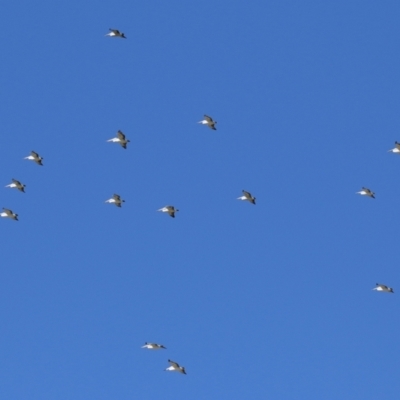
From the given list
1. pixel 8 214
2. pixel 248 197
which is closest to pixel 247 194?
pixel 248 197

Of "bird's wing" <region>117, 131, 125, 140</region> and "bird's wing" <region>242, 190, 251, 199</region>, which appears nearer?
"bird's wing" <region>242, 190, 251, 199</region>

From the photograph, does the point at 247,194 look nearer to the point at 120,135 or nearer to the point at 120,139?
the point at 120,139

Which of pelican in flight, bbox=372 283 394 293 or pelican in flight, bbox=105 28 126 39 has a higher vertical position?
pelican in flight, bbox=105 28 126 39

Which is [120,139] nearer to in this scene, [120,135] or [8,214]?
[120,135]

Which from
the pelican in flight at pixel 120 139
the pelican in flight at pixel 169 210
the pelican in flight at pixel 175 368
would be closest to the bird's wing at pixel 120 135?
the pelican in flight at pixel 120 139

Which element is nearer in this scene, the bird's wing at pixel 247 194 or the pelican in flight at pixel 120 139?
the bird's wing at pixel 247 194

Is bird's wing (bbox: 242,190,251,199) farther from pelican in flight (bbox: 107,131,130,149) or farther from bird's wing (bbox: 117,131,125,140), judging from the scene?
bird's wing (bbox: 117,131,125,140)

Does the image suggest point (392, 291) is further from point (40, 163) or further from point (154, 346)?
point (40, 163)

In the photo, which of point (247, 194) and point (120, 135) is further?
point (120, 135)

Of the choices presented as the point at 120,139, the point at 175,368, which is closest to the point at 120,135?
the point at 120,139

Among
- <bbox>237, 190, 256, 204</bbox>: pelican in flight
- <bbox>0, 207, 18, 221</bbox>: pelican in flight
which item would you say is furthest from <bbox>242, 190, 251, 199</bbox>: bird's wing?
<bbox>0, 207, 18, 221</bbox>: pelican in flight

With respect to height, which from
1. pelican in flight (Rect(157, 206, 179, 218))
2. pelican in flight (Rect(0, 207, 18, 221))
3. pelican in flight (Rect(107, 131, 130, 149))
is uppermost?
pelican in flight (Rect(107, 131, 130, 149))

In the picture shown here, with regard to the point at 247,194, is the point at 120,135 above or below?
above

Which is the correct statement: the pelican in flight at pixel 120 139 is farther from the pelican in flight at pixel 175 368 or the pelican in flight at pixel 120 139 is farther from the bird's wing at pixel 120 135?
the pelican in flight at pixel 175 368
